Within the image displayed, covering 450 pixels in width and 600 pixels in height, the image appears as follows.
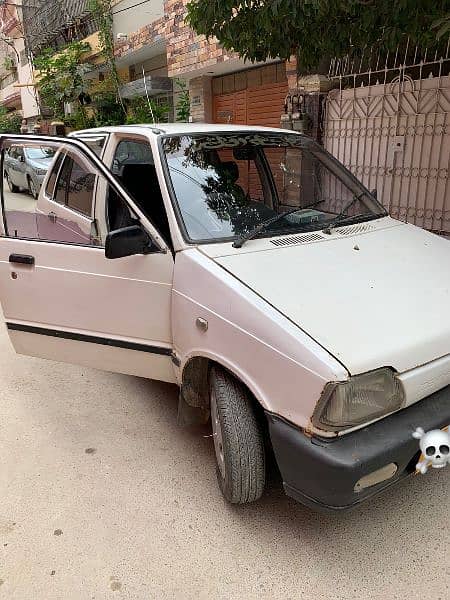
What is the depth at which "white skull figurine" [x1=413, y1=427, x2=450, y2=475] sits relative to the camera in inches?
74.9

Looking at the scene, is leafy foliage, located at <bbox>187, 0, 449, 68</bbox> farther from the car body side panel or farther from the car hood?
the car body side panel

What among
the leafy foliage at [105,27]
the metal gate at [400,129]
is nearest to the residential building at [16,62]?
the leafy foliage at [105,27]

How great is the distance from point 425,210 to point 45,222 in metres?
4.40

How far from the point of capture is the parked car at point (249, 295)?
1825 mm

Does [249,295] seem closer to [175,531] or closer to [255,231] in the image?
[255,231]

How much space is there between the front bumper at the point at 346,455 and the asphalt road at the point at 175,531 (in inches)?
16.0

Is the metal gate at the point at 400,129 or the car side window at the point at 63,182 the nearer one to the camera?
the car side window at the point at 63,182

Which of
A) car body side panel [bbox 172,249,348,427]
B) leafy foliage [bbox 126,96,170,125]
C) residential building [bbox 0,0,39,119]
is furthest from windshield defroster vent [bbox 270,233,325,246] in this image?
residential building [bbox 0,0,39,119]

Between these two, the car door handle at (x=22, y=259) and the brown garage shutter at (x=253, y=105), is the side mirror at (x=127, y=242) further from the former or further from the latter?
the brown garage shutter at (x=253, y=105)

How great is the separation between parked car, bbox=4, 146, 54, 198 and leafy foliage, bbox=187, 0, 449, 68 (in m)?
1.86

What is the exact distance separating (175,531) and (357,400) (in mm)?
1136

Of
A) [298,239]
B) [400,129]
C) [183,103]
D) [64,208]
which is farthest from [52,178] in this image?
[183,103]

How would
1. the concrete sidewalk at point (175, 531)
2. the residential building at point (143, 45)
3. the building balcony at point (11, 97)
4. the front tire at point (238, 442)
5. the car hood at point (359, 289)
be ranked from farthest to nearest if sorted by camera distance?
the building balcony at point (11, 97) → the residential building at point (143, 45) → the front tire at point (238, 442) → the concrete sidewalk at point (175, 531) → the car hood at point (359, 289)

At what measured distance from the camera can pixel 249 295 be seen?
6.68 feet
